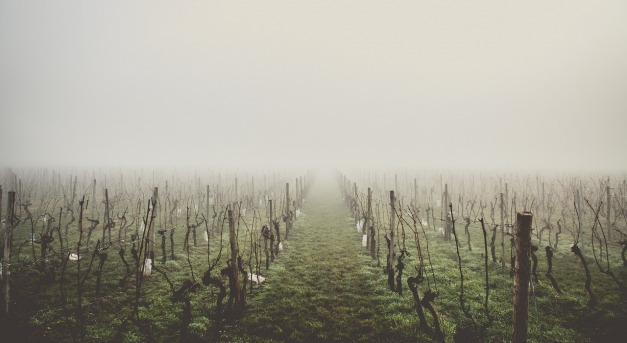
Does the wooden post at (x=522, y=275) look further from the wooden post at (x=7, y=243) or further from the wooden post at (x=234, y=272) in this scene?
the wooden post at (x=7, y=243)

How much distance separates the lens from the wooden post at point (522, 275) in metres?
3.80

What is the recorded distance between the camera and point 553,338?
525 cm

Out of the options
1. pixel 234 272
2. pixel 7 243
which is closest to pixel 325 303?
pixel 234 272

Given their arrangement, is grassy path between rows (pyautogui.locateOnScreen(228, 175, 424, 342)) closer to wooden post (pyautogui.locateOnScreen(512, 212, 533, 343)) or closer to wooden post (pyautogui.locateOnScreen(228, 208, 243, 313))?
wooden post (pyautogui.locateOnScreen(228, 208, 243, 313))

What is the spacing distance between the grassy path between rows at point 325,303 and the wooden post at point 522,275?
202 centimetres

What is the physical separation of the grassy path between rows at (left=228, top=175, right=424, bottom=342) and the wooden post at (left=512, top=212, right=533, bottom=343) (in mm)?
2016

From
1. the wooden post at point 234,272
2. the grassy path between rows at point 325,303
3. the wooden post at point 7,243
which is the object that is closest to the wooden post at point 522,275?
the grassy path between rows at point 325,303

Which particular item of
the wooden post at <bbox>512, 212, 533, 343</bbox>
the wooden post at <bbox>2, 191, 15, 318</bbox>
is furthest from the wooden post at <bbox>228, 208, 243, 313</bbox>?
the wooden post at <bbox>512, 212, 533, 343</bbox>

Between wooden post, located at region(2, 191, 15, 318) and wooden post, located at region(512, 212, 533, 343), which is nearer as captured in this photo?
wooden post, located at region(512, 212, 533, 343)

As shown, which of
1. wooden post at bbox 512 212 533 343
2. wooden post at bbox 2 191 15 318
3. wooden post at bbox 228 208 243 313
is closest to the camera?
wooden post at bbox 512 212 533 343

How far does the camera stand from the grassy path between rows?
5645mm

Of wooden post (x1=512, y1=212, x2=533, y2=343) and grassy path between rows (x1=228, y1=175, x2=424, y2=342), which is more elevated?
wooden post (x1=512, y1=212, x2=533, y2=343)

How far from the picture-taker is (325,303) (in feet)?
23.0

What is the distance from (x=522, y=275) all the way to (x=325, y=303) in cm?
449
